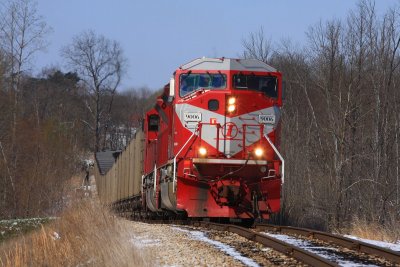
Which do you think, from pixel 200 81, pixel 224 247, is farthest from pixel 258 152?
pixel 224 247

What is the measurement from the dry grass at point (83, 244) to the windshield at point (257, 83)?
424cm

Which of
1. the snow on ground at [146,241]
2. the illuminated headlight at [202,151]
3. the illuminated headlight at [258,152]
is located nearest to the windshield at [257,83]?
the illuminated headlight at [258,152]

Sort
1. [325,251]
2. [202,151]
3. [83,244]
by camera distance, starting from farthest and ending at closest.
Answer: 1. [202,151]
2. [83,244]
3. [325,251]

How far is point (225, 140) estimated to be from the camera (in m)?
13.9

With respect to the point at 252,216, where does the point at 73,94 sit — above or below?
above

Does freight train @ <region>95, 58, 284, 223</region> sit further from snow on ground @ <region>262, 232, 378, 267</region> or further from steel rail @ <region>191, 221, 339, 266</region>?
snow on ground @ <region>262, 232, 378, 267</region>

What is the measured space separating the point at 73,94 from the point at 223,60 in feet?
233

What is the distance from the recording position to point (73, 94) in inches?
3285

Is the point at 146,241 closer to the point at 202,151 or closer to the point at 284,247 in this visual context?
the point at 284,247

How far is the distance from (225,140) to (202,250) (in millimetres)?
5001

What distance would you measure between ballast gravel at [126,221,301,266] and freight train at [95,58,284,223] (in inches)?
72.3

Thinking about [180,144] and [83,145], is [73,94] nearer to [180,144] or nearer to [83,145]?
[83,145]

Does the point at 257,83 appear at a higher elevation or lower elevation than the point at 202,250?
higher

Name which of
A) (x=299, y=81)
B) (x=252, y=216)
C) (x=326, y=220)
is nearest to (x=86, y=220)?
(x=252, y=216)
